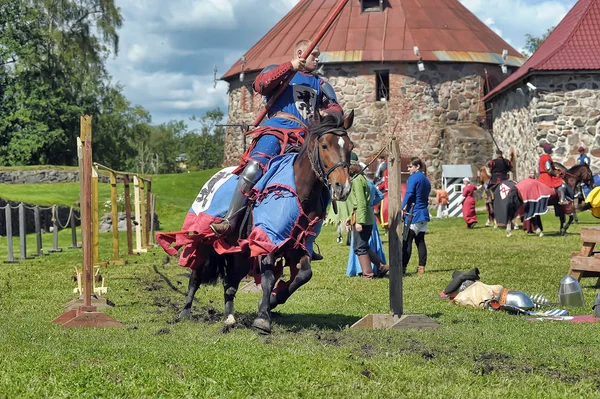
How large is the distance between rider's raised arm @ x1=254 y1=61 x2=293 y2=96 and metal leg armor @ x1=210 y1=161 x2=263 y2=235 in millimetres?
771

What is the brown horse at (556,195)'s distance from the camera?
26.5 meters

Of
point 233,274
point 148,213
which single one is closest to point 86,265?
point 233,274

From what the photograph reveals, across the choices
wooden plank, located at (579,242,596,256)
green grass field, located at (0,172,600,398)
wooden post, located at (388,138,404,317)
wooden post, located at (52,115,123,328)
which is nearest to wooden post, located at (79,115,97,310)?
wooden post, located at (52,115,123,328)

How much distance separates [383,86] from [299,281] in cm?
3875

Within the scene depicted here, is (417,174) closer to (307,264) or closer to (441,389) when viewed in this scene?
(307,264)

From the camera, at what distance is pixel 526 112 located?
126 feet

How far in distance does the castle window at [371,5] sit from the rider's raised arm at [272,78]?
4109 cm

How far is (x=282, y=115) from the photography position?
401 inches

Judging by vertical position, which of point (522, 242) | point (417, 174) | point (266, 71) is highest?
point (266, 71)

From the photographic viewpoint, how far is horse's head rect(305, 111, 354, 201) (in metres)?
9.05

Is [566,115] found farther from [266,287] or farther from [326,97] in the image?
[266,287]

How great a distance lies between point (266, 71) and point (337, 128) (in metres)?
1.18

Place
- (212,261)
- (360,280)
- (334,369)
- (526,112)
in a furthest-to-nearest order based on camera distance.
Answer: (526,112) → (360,280) → (212,261) → (334,369)

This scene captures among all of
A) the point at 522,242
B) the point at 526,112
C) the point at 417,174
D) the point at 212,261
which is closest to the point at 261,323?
the point at 212,261
